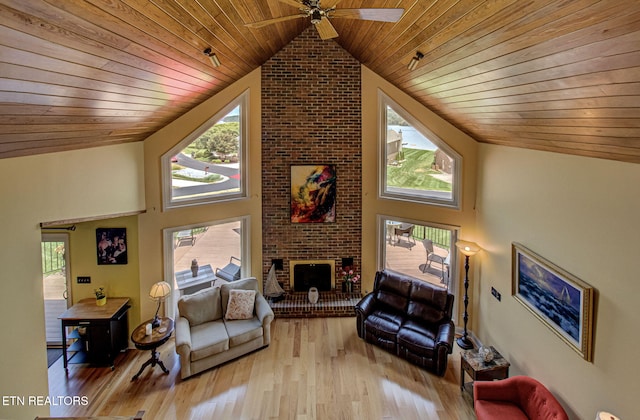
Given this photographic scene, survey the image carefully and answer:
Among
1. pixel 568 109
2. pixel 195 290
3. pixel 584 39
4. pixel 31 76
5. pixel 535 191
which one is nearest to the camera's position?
pixel 584 39

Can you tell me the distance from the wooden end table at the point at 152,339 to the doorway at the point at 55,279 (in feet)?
5.01

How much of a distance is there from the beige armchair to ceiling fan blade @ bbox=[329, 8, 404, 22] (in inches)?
181

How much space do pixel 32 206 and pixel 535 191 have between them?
5.70m

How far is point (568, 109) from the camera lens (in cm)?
287

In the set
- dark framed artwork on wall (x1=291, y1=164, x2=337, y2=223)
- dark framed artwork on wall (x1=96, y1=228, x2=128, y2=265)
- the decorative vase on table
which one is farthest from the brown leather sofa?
dark framed artwork on wall (x1=96, y1=228, x2=128, y2=265)

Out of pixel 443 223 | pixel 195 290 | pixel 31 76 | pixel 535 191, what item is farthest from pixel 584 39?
pixel 195 290

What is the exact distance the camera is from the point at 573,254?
12.5 ft

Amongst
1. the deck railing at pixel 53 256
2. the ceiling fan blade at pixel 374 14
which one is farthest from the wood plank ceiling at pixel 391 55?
the deck railing at pixel 53 256

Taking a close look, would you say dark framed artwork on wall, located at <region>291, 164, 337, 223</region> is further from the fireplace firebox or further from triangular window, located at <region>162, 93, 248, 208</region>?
triangular window, located at <region>162, 93, 248, 208</region>

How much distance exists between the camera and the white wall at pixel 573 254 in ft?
10.2

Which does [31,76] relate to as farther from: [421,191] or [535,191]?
[421,191]

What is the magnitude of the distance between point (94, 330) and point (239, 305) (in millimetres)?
2111

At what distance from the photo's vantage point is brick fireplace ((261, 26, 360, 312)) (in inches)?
274

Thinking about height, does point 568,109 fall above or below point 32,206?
above
